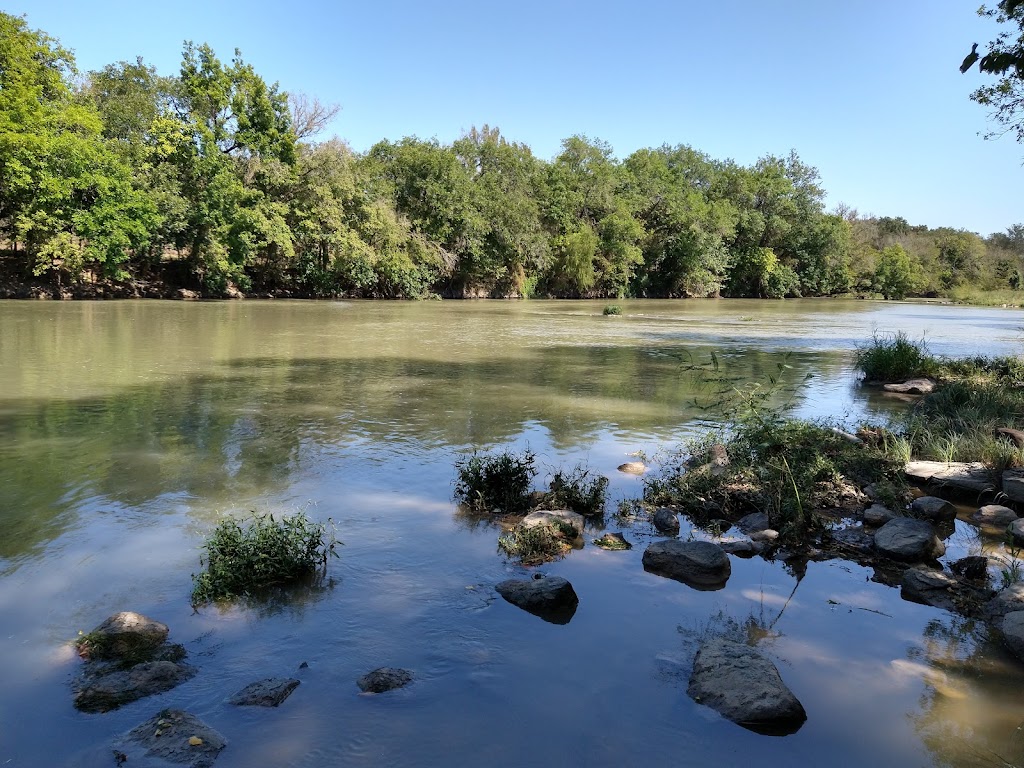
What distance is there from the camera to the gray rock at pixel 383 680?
13.4 feet

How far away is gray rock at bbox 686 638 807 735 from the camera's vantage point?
3908 millimetres

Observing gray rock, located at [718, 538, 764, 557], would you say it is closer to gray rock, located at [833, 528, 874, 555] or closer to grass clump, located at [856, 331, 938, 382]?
gray rock, located at [833, 528, 874, 555]

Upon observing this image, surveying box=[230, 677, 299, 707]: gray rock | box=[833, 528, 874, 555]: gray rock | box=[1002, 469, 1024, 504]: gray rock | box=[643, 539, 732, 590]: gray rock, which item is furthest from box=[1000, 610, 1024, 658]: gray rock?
box=[230, 677, 299, 707]: gray rock

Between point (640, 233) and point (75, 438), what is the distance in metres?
65.0

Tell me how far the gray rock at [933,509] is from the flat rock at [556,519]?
353cm

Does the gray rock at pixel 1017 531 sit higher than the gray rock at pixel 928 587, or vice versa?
the gray rock at pixel 1017 531

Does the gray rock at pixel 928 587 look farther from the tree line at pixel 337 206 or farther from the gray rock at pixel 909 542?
the tree line at pixel 337 206

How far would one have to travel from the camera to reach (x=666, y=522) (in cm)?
690

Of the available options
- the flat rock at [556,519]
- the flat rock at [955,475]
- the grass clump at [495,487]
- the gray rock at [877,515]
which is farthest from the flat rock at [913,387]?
the flat rock at [556,519]

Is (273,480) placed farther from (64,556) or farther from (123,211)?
(123,211)

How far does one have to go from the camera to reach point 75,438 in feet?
31.6

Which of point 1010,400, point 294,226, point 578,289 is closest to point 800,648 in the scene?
point 1010,400

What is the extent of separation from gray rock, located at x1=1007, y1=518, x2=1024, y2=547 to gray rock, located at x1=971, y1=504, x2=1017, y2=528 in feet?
1.27

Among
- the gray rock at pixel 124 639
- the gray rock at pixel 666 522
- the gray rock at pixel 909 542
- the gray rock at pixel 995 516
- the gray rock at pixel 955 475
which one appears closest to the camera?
the gray rock at pixel 124 639
